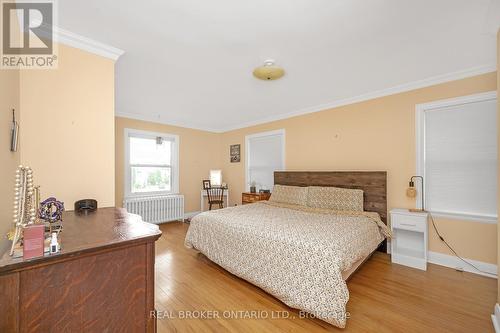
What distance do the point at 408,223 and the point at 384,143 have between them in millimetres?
1211

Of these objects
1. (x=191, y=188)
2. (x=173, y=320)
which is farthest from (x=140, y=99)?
(x=173, y=320)

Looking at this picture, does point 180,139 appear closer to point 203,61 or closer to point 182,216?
point 182,216

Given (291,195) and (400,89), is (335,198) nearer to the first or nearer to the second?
(291,195)

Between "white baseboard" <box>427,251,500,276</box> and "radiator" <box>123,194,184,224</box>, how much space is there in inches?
185

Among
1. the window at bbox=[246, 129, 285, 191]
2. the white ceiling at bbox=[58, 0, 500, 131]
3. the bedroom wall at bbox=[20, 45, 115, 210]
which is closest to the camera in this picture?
the white ceiling at bbox=[58, 0, 500, 131]

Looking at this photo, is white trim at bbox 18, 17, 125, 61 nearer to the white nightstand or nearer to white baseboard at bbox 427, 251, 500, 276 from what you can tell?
the white nightstand

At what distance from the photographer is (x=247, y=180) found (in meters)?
5.34

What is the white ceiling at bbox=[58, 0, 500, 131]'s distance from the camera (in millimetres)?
1672

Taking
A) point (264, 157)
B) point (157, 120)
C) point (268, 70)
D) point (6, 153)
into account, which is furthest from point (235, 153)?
point (6, 153)

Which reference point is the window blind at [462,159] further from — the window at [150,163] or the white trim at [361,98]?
the window at [150,163]

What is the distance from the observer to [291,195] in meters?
3.78

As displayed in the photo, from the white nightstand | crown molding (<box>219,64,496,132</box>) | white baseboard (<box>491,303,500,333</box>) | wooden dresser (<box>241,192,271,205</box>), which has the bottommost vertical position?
white baseboard (<box>491,303,500,333</box>)

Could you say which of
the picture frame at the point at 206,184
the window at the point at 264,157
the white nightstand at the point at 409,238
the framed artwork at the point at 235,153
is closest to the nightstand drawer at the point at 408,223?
the white nightstand at the point at 409,238

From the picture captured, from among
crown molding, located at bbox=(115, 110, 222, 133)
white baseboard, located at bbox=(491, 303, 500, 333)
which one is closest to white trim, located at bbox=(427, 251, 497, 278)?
white baseboard, located at bbox=(491, 303, 500, 333)
